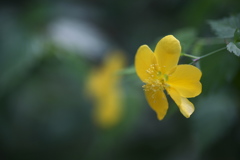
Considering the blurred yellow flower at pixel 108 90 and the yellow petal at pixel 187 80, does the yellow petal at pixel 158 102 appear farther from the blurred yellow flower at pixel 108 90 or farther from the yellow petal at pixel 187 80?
the blurred yellow flower at pixel 108 90

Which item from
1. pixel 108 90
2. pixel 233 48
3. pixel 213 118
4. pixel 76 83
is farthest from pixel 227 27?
pixel 76 83

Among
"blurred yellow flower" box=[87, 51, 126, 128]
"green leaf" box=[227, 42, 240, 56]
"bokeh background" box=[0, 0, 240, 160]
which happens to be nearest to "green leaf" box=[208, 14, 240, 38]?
"green leaf" box=[227, 42, 240, 56]

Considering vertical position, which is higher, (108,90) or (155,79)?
(155,79)

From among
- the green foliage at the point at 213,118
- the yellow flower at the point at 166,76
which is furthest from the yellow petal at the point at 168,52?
the green foliage at the point at 213,118

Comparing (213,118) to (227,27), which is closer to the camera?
(227,27)

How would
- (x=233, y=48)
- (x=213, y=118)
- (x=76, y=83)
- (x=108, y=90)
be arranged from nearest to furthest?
(x=233, y=48)
(x=213, y=118)
(x=108, y=90)
(x=76, y=83)

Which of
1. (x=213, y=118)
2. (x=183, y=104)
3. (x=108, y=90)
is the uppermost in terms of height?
(x=183, y=104)

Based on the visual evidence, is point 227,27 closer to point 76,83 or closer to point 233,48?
point 233,48

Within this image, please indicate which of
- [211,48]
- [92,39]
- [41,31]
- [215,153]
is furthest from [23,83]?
[211,48]
